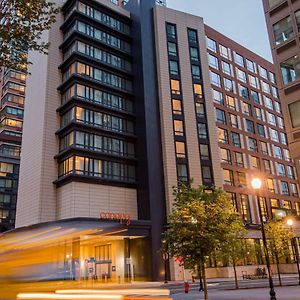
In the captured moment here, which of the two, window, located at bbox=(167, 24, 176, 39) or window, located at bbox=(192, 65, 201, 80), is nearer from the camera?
window, located at bbox=(167, 24, 176, 39)

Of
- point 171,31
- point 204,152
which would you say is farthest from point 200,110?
point 171,31

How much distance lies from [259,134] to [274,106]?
1167 centimetres

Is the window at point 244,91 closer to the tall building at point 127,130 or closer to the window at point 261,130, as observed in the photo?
the tall building at point 127,130

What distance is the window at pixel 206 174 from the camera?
5641cm

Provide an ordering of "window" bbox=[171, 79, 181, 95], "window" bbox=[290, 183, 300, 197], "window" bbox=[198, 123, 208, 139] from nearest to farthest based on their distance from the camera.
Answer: "window" bbox=[171, 79, 181, 95] → "window" bbox=[198, 123, 208, 139] → "window" bbox=[290, 183, 300, 197]

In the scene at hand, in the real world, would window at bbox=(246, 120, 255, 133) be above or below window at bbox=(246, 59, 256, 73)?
below

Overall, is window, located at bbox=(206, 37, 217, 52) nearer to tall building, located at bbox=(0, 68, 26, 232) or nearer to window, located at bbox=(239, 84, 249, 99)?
window, located at bbox=(239, 84, 249, 99)

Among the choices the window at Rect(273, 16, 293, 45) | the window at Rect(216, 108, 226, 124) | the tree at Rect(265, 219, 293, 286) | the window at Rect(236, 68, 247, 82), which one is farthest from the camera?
the window at Rect(236, 68, 247, 82)

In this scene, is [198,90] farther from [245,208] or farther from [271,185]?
[271,185]

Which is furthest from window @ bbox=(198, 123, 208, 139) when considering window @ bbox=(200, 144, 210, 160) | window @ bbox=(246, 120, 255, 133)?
window @ bbox=(246, 120, 255, 133)

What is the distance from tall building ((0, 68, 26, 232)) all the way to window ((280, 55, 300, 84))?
223ft

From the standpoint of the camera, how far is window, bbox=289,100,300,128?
2350 centimetres

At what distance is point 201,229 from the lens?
22.6m

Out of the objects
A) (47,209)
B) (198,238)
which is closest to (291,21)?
(198,238)
